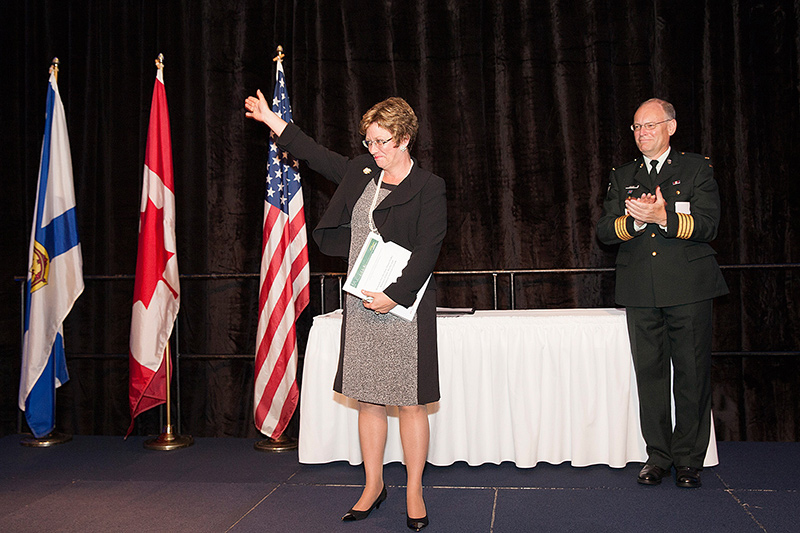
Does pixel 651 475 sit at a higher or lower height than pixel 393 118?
lower

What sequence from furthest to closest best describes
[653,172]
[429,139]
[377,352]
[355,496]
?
[429,139] → [653,172] → [355,496] → [377,352]

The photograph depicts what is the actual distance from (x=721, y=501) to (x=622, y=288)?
985 millimetres

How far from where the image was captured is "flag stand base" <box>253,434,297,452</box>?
3881 millimetres

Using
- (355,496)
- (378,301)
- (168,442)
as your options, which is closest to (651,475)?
(355,496)

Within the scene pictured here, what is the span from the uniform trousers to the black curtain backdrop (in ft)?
3.21

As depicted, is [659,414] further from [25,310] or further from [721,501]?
[25,310]

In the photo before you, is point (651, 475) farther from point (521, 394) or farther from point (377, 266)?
point (377, 266)

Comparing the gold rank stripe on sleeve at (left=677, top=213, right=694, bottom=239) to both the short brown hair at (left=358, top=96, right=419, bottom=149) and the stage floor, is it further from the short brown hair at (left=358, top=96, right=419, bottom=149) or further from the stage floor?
the short brown hair at (left=358, top=96, right=419, bottom=149)

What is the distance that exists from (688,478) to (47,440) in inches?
144

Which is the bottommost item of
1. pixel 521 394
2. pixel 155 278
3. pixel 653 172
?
pixel 521 394

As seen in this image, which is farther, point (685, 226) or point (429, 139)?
point (429, 139)

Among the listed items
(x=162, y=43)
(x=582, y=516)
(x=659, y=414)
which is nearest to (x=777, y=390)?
(x=659, y=414)

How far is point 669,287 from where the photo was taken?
294 centimetres

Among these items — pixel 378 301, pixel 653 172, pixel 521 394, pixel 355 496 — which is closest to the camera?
pixel 378 301
